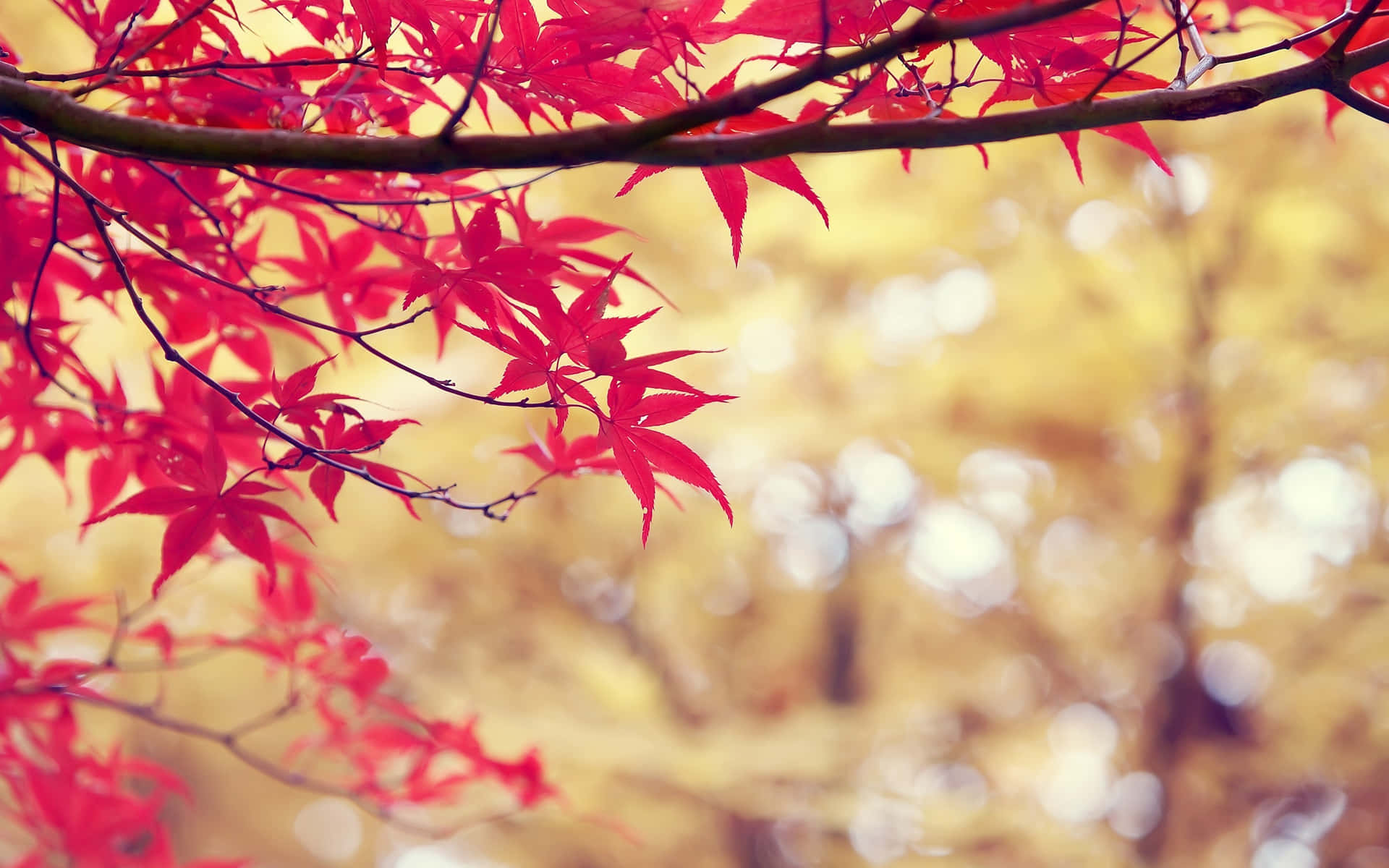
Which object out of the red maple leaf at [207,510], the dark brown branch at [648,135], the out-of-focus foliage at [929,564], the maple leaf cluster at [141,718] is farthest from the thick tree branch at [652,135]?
the out-of-focus foliage at [929,564]

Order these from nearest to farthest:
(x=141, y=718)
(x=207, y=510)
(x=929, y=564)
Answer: (x=207, y=510)
(x=141, y=718)
(x=929, y=564)

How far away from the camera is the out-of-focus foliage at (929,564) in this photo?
1566mm

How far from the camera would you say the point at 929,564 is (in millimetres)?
1852

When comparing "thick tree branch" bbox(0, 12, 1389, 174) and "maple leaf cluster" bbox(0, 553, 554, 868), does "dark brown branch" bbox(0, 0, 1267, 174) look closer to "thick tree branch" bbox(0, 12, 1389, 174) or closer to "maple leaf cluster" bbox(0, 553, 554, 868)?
"thick tree branch" bbox(0, 12, 1389, 174)

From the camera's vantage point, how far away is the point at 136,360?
5.66 feet

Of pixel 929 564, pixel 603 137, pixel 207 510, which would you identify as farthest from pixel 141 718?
pixel 929 564

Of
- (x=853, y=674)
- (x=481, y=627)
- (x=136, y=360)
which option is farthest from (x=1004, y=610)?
(x=136, y=360)

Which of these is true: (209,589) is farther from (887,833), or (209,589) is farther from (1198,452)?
(1198,452)

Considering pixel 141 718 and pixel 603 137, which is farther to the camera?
pixel 141 718

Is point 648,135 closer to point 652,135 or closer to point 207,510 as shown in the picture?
point 652,135

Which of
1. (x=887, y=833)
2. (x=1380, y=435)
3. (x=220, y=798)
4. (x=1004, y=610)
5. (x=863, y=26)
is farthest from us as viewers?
(x=220, y=798)

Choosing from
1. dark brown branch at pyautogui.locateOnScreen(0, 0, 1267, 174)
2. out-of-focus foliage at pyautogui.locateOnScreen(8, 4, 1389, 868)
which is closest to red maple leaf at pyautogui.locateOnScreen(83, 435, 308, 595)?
dark brown branch at pyautogui.locateOnScreen(0, 0, 1267, 174)

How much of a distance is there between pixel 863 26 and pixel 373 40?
235mm

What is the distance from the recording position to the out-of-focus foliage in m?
1.57
